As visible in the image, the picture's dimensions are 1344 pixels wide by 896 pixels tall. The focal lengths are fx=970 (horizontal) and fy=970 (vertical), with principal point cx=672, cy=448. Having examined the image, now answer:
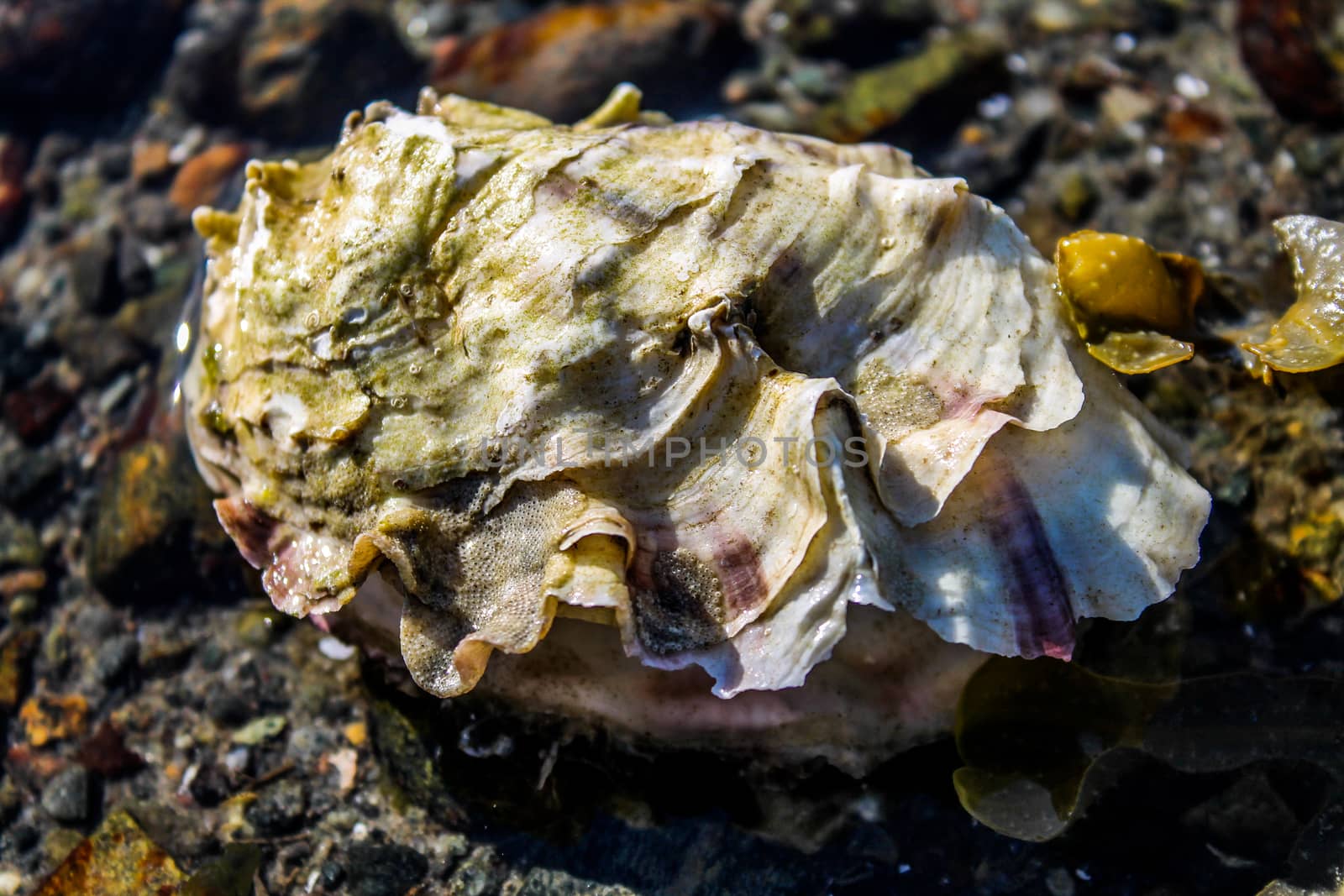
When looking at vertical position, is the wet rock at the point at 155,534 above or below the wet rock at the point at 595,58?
below

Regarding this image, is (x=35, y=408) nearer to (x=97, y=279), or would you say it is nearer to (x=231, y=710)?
(x=97, y=279)

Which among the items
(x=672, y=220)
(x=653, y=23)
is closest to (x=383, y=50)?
(x=653, y=23)

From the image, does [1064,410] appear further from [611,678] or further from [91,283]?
[91,283]

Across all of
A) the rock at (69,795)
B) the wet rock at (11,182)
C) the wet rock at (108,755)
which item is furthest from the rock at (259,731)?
the wet rock at (11,182)

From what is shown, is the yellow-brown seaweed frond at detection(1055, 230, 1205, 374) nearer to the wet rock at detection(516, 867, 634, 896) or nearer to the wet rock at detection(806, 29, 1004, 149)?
the wet rock at detection(806, 29, 1004, 149)

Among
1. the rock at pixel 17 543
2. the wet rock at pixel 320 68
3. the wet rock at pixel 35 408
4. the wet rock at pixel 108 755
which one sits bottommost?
the wet rock at pixel 108 755

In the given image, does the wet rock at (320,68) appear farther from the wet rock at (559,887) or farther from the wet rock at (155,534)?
the wet rock at (559,887)

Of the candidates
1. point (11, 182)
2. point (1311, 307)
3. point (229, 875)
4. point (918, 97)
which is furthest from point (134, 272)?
point (1311, 307)

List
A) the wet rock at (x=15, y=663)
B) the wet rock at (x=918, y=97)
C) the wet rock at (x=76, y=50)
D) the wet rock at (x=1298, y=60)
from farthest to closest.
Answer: the wet rock at (x=76, y=50) < the wet rock at (x=918, y=97) < the wet rock at (x=1298, y=60) < the wet rock at (x=15, y=663)
